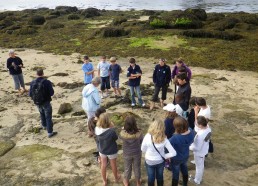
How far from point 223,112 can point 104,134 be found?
20.3 ft

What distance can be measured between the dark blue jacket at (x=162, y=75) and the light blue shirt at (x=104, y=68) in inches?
89.6

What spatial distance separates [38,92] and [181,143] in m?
4.65

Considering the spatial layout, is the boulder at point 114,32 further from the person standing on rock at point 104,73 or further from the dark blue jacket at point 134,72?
the dark blue jacket at point 134,72

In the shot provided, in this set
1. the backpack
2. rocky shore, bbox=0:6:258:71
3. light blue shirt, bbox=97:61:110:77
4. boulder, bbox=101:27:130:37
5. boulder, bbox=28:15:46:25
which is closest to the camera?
the backpack

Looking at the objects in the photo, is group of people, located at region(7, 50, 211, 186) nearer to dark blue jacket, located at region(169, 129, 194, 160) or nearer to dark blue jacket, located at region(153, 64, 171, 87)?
dark blue jacket, located at region(169, 129, 194, 160)

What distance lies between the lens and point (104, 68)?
480 inches

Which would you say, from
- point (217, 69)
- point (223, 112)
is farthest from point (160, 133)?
point (217, 69)

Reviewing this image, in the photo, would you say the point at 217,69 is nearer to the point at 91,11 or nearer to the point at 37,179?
the point at 37,179

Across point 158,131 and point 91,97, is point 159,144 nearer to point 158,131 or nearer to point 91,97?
point 158,131

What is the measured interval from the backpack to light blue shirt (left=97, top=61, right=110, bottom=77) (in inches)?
141

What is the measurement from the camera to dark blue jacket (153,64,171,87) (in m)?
10.4

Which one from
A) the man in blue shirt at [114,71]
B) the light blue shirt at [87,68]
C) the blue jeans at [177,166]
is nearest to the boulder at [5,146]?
the light blue shirt at [87,68]

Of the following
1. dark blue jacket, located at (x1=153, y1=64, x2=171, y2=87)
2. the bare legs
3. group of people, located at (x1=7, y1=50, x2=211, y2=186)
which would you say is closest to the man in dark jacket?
group of people, located at (x1=7, y1=50, x2=211, y2=186)

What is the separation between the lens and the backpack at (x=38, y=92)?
348 inches
